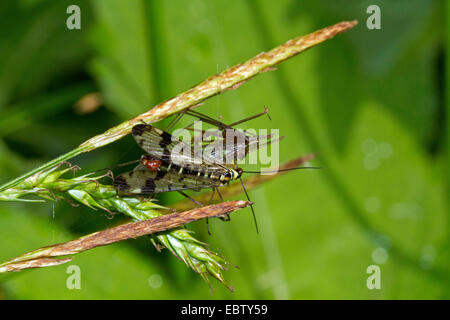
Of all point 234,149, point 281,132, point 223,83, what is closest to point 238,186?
point 234,149

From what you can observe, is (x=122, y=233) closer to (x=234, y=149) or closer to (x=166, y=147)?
(x=166, y=147)

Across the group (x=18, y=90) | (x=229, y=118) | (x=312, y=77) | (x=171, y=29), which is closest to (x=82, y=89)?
(x=18, y=90)

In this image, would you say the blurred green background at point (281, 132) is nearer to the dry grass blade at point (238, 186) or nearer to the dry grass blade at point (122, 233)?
the dry grass blade at point (238, 186)

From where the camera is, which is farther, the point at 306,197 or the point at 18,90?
the point at 18,90

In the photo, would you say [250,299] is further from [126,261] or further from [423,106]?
[423,106]

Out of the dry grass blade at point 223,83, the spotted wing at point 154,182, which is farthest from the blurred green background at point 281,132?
the dry grass blade at point 223,83

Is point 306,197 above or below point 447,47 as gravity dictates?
below
